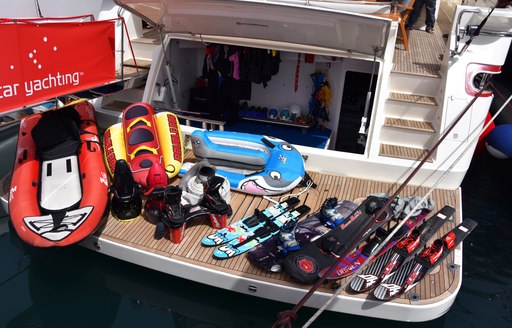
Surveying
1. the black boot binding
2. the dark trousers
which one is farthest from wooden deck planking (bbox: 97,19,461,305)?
the dark trousers

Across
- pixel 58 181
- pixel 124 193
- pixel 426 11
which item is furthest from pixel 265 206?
pixel 426 11

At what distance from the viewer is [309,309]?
3.85 m

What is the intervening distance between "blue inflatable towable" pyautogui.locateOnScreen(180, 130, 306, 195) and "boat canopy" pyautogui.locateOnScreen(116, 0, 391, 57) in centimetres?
148

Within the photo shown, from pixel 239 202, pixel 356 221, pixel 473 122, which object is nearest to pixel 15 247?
pixel 239 202

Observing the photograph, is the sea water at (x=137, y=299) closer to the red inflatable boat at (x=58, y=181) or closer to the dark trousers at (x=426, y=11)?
the red inflatable boat at (x=58, y=181)

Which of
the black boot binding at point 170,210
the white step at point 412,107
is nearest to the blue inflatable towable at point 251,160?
the black boot binding at point 170,210

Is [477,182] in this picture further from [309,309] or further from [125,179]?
[125,179]

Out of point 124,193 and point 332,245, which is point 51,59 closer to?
point 124,193

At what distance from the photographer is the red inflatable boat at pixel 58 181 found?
3.82m

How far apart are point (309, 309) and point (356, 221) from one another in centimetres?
100

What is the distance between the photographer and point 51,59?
15.0 ft

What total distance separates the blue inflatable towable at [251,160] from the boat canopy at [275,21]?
1.48 metres

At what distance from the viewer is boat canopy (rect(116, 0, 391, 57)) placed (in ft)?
14.4

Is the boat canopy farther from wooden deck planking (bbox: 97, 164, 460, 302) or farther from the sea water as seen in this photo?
the sea water
